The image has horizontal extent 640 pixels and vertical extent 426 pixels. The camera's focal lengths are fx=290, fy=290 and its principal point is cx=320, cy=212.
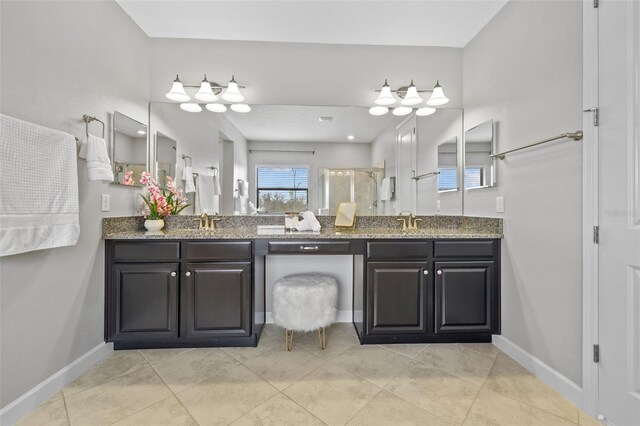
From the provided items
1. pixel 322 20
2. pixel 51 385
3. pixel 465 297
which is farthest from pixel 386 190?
pixel 51 385

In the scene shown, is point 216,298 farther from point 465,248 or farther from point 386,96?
point 386,96

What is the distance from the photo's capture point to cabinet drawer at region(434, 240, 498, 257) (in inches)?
86.0

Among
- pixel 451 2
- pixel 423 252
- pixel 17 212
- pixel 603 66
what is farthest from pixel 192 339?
pixel 451 2

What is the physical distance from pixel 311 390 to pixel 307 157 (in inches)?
72.3

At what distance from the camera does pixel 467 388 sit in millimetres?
1698

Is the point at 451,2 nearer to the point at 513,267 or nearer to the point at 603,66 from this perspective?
the point at 603,66

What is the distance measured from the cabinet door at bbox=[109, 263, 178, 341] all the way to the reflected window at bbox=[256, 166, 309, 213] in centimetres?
95

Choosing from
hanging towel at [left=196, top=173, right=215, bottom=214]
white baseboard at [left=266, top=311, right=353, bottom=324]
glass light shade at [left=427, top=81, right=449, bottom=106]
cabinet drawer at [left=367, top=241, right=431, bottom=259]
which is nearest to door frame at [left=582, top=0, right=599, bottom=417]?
cabinet drawer at [left=367, top=241, right=431, bottom=259]

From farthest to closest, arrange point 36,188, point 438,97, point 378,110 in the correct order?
point 378,110, point 438,97, point 36,188

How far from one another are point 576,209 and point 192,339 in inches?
100

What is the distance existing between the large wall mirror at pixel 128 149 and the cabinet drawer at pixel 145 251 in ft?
1.65

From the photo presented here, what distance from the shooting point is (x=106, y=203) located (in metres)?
2.08

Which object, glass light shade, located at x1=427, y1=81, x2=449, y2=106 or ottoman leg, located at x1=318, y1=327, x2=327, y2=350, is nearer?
ottoman leg, located at x1=318, y1=327, x2=327, y2=350

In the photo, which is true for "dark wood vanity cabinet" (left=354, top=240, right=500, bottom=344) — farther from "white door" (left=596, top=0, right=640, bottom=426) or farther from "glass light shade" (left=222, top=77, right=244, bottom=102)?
"glass light shade" (left=222, top=77, right=244, bottom=102)
